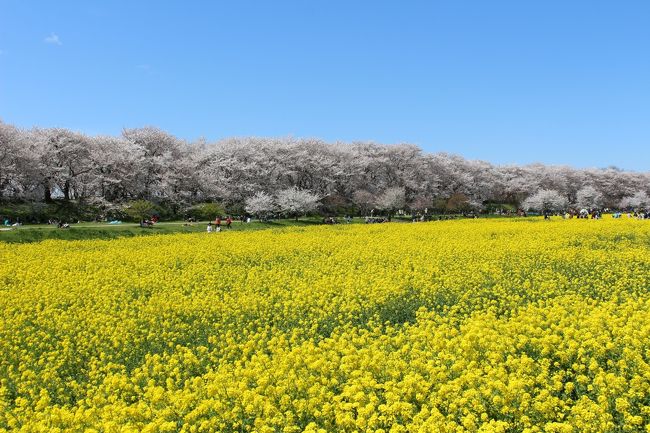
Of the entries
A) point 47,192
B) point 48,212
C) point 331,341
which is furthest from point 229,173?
point 331,341

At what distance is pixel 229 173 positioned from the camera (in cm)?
6494

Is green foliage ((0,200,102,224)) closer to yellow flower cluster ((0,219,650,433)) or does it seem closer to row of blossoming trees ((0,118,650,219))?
row of blossoming trees ((0,118,650,219))

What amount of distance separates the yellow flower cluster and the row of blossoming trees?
1223 inches

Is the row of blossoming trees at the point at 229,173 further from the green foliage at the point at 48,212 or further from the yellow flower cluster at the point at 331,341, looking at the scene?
the yellow flower cluster at the point at 331,341

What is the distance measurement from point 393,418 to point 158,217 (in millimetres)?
51301

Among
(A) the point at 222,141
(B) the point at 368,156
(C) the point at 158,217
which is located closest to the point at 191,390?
(C) the point at 158,217

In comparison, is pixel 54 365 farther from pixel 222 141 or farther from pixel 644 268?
pixel 222 141

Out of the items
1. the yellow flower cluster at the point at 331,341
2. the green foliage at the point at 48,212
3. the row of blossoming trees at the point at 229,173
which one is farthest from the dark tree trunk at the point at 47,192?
the yellow flower cluster at the point at 331,341

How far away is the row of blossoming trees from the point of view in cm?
5178

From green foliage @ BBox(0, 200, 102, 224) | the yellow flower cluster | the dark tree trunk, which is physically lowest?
the yellow flower cluster

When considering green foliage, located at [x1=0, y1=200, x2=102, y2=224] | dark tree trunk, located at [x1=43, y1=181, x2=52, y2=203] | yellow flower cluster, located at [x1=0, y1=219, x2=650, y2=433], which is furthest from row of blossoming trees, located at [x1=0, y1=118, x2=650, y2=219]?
yellow flower cluster, located at [x1=0, y1=219, x2=650, y2=433]

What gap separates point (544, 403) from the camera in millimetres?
6379

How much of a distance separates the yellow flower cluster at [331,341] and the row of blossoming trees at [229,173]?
31.1m

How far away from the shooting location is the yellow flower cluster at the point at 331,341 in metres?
6.73
